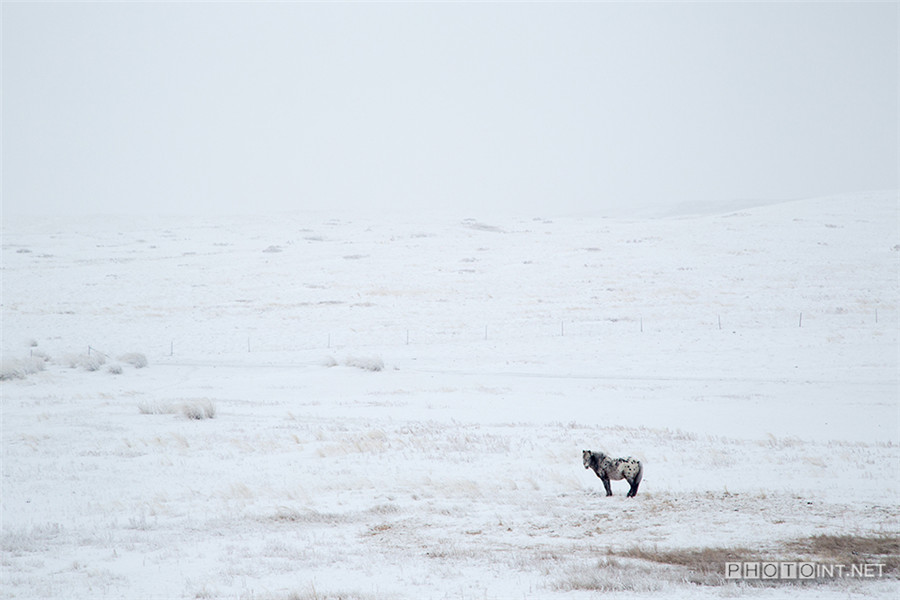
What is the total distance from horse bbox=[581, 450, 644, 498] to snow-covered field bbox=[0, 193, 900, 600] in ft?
1.26

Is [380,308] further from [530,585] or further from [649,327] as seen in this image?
[530,585]

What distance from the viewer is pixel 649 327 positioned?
38094mm

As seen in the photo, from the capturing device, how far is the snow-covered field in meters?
8.25

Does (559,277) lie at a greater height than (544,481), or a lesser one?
greater

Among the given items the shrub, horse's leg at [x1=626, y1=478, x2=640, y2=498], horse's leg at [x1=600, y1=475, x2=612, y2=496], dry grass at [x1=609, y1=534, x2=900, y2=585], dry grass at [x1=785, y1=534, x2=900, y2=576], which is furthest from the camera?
the shrub

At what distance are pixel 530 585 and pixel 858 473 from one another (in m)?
9.34

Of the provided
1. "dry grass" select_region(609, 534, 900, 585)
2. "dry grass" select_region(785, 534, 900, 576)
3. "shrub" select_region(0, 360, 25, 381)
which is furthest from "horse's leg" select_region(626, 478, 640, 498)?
"shrub" select_region(0, 360, 25, 381)

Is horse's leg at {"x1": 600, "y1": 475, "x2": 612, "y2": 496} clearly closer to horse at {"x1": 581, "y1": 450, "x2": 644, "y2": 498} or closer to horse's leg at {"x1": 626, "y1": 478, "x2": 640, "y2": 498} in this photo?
horse at {"x1": 581, "y1": 450, "x2": 644, "y2": 498}

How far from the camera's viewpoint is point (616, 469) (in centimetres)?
1109

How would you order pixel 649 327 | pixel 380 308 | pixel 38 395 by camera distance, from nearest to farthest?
1. pixel 38 395
2. pixel 649 327
3. pixel 380 308

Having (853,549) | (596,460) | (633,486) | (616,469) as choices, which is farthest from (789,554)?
(596,460)

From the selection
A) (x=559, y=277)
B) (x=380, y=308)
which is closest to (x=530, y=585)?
(x=380, y=308)

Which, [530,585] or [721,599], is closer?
[721,599]

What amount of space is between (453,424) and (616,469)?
9.16 metres
